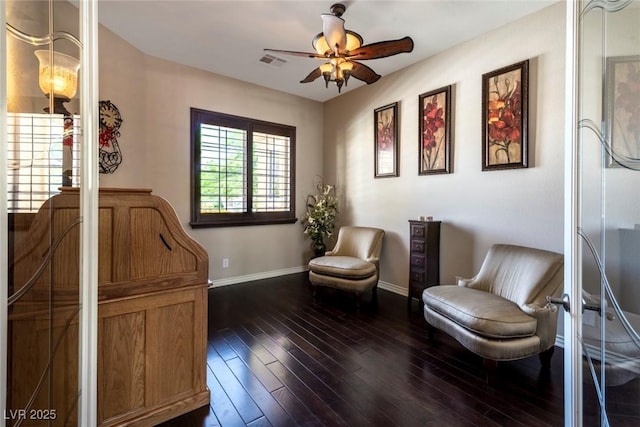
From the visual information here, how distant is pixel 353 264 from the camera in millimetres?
3506

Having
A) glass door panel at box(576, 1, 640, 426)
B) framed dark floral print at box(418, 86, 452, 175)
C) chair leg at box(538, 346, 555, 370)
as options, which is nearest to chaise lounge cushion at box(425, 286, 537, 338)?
chair leg at box(538, 346, 555, 370)

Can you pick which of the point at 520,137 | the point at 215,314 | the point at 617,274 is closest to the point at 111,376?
the point at 215,314

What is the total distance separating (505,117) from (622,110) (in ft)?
6.93

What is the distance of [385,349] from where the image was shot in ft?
8.16

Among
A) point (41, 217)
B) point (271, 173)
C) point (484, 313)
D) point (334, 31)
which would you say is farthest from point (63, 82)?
point (271, 173)

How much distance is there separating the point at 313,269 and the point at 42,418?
9.16ft

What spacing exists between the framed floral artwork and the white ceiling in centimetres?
203

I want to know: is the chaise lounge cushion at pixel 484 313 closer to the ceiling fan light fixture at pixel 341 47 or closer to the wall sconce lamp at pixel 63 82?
the ceiling fan light fixture at pixel 341 47

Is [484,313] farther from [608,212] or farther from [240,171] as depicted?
[240,171]

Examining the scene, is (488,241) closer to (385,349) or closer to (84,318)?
(385,349)

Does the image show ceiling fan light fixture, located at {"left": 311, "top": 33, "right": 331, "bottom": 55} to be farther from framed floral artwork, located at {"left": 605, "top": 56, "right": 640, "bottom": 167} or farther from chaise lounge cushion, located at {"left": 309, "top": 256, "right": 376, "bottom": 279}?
chaise lounge cushion, located at {"left": 309, "top": 256, "right": 376, "bottom": 279}

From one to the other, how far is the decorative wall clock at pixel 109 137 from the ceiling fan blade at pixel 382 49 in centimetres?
264

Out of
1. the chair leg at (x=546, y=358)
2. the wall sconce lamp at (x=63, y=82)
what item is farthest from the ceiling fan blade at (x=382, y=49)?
the chair leg at (x=546, y=358)

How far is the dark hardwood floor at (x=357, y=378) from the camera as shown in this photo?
1.70 metres
